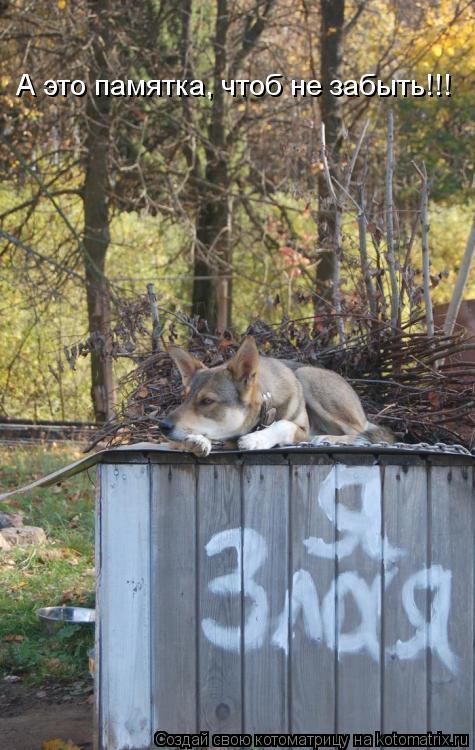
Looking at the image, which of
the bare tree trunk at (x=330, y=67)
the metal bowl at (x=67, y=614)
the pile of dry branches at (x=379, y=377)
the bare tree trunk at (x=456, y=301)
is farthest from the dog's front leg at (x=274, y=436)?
the bare tree trunk at (x=330, y=67)

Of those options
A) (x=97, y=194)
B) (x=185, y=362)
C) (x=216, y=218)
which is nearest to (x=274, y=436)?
(x=185, y=362)

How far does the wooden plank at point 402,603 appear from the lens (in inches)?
176

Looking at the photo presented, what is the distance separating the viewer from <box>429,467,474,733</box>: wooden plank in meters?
4.50

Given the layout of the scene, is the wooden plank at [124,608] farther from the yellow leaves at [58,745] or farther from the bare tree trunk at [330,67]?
the bare tree trunk at [330,67]

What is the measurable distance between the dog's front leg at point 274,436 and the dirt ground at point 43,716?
164 centimetres

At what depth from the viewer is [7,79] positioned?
15195 millimetres

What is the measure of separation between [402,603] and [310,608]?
0.40 meters

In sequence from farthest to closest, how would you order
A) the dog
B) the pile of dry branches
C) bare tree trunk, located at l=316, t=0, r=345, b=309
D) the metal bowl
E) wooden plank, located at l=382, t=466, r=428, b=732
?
bare tree trunk, located at l=316, t=0, r=345, b=309
the metal bowl
the pile of dry branches
the dog
wooden plank, located at l=382, t=466, r=428, b=732

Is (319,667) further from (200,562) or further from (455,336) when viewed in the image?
(455,336)

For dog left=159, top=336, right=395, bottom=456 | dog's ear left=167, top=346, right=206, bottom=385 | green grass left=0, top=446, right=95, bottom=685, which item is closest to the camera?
dog left=159, top=336, right=395, bottom=456

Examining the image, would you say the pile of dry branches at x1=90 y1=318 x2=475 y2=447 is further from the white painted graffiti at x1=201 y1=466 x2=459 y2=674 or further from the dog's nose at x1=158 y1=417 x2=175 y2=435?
the white painted graffiti at x1=201 y1=466 x2=459 y2=674

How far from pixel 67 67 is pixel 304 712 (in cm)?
1193

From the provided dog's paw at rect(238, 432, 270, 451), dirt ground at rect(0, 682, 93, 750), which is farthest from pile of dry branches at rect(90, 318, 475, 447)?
dirt ground at rect(0, 682, 93, 750)

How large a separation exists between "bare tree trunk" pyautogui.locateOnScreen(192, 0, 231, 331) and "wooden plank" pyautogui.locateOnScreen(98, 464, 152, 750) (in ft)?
35.8
